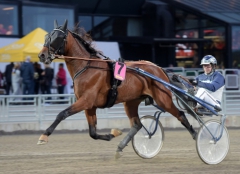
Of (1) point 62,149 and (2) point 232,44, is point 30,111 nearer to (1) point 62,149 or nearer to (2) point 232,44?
(1) point 62,149

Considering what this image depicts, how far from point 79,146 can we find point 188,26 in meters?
17.6

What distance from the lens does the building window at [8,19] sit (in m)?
24.4

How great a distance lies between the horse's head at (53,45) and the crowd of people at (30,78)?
996 cm

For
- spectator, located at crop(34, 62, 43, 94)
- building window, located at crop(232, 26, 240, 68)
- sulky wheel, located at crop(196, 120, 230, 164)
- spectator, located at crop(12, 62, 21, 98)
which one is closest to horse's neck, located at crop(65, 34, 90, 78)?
sulky wheel, located at crop(196, 120, 230, 164)

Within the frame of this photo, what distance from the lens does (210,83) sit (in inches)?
400

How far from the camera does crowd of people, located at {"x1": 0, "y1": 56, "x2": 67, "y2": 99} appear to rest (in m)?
20.1

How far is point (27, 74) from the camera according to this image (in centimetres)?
2009

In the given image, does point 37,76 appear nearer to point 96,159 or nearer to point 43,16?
point 43,16

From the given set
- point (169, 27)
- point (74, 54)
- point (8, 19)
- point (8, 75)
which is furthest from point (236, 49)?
point (74, 54)

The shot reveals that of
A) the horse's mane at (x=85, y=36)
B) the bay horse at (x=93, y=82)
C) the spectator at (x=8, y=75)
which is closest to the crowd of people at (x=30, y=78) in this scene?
the spectator at (x=8, y=75)

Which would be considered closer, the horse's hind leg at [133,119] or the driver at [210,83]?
the driver at [210,83]

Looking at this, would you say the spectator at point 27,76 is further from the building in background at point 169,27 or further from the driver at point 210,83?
the driver at point 210,83

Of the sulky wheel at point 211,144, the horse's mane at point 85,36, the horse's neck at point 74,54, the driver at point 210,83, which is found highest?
the horse's mane at point 85,36

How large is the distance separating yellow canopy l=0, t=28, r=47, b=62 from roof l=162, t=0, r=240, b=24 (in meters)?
10.5
